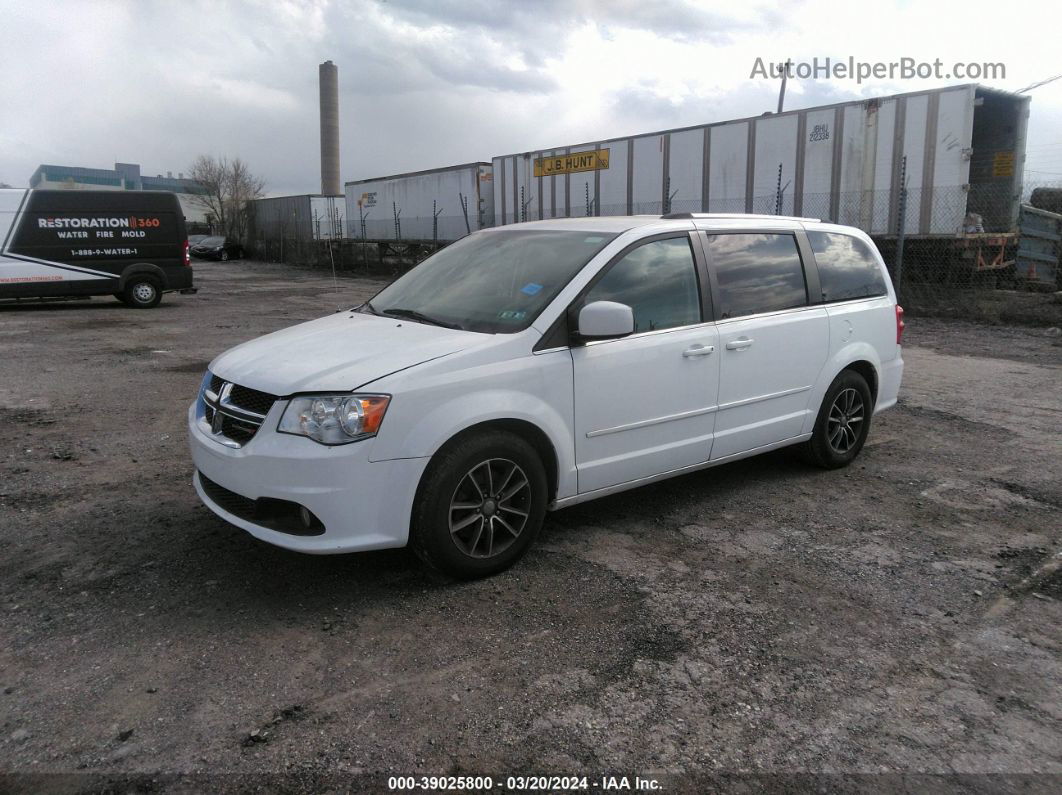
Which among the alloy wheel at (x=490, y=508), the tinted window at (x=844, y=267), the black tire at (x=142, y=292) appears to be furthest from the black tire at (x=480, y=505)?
the black tire at (x=142, y=292)

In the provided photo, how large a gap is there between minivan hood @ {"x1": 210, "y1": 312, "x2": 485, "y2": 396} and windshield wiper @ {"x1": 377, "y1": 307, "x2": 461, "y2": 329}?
2.2 inches

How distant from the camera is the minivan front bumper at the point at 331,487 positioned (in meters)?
3.33

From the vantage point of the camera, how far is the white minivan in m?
3.41

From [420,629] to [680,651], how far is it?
1.04 m

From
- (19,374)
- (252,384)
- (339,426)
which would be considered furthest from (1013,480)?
(19,374)

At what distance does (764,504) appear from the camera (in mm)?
4875

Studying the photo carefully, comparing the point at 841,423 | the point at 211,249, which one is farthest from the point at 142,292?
the point at 211,249

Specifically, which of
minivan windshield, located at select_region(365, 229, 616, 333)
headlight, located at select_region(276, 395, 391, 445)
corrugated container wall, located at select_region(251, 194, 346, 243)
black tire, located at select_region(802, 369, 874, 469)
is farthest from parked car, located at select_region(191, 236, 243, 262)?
headlight, located at select_region(276, 395, 391, 445)

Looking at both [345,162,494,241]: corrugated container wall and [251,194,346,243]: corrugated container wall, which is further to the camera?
[251,194,346,243]: corrugated container wall

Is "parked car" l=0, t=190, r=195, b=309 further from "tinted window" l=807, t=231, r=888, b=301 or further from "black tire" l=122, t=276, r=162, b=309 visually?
"tinted window" l=807, t=231, r=888, b=301

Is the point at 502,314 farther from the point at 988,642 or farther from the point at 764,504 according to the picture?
the point at 988,642

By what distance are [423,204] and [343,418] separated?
979 inches

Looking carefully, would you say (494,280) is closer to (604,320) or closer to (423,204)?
(604,320)

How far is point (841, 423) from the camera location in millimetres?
5453
